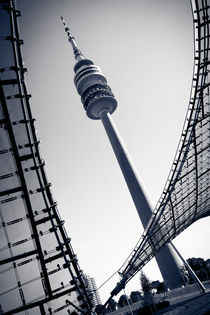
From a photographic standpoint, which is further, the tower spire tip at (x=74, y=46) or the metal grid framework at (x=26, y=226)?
the tower spire tip at (x=74, y=46)

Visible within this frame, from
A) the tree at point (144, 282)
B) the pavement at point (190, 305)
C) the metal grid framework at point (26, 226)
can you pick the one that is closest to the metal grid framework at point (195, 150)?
the pavement at point (190, 305)

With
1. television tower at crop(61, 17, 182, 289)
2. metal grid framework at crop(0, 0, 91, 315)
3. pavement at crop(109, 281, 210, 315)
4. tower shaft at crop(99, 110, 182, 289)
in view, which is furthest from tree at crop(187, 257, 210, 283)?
metal grid framework at crop(0, 0, 91, 315)

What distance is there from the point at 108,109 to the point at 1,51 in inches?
2091

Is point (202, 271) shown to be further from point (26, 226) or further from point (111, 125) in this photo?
point (26, 226)

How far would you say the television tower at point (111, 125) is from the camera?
37.0 metres

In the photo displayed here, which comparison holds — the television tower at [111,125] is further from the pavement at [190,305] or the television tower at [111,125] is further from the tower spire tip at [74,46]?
the pavement at [190,305]

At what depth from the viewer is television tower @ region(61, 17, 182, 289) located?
37.0 m

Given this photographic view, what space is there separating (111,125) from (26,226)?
151 ft

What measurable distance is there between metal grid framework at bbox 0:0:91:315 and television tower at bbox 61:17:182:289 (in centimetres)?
3294

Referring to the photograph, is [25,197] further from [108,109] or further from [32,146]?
[108,109]

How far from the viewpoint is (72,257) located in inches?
339

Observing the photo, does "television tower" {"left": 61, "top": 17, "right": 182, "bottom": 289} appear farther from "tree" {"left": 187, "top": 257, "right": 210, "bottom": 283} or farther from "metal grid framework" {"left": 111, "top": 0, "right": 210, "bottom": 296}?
"metal grid framework" {"left": 111, "top": 0, "right": 210, "bottom": 296}

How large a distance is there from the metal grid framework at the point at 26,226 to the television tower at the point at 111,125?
108 feet

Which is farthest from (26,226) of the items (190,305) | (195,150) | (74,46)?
(74,46)
